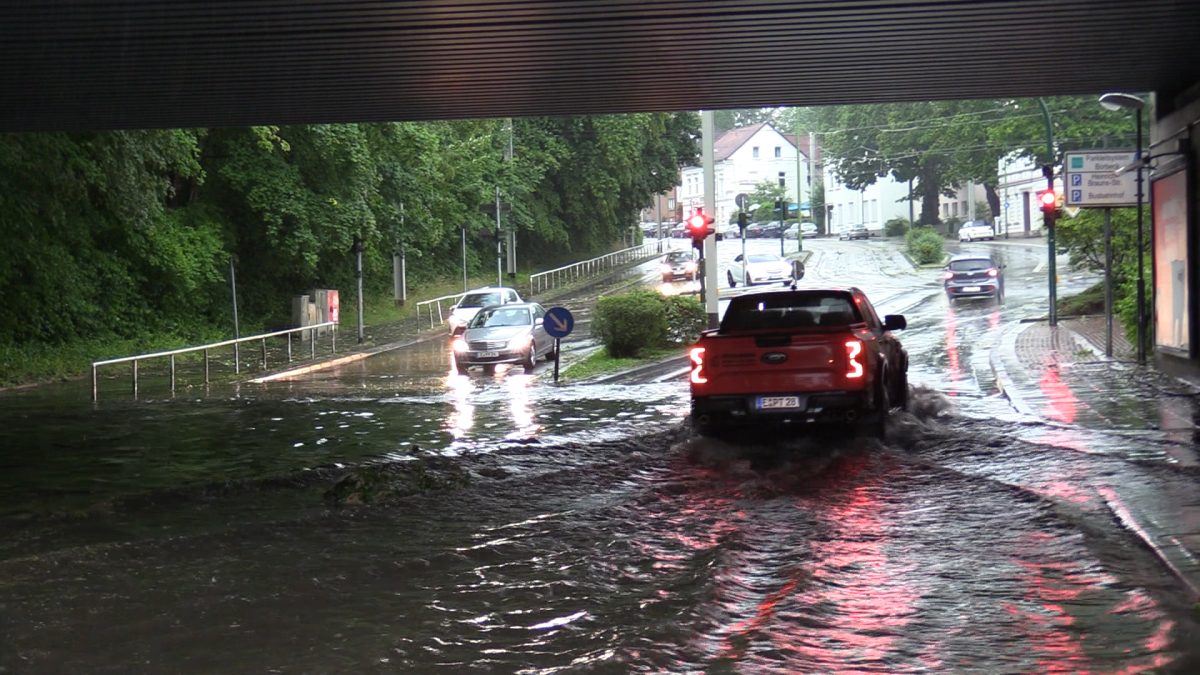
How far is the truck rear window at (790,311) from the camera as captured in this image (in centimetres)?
1375

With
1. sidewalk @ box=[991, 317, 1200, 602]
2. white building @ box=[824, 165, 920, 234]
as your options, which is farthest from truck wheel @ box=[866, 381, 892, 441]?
white building @ box=[824, 165, 920, 234]

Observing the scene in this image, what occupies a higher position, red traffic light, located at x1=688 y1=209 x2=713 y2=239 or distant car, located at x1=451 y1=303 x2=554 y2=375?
red traffic light, located at x1=688 y1=209 x2=713 y2=239

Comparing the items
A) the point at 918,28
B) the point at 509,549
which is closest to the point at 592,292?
the point at 918,28

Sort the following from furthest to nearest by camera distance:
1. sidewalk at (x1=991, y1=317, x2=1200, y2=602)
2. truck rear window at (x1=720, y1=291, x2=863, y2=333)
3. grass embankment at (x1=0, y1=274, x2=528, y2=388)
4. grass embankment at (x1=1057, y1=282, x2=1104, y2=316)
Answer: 1. grass embankment at (x1=1057, y1=282, x2=1104, y2=316)
2. grass embankment at (x1=0, y1=274, x2=528, y2=388)
3. truck rear window at (x1=720, y1=291, x2=863, y2=333)
4. sidewalk at (x1=991, y1=317, x2=1200, y2=602)

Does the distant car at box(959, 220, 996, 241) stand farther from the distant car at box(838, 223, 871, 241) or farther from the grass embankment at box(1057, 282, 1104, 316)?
the grass embankment at box(1057, 282, 1104, 316)

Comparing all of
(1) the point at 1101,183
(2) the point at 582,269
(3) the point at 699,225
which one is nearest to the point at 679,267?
(2) the point at 582,269

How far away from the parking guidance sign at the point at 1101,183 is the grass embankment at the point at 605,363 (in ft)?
28.9

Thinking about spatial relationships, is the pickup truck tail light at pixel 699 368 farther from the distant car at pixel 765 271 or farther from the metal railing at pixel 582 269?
the metal railing at pixel 582 269

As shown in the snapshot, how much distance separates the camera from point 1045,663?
229 inches

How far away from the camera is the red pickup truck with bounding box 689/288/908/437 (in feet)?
41.2

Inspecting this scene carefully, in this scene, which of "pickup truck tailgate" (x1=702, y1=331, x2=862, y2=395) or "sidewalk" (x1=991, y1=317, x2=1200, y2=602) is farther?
"pickup truck tailgate" (x1=702, y1=331, x2=862, y2=395)

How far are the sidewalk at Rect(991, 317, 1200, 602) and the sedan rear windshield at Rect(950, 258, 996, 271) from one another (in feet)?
35.2

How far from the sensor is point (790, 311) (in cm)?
1402

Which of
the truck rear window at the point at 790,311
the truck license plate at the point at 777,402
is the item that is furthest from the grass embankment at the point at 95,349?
the truck license plate at the point at 777,402
